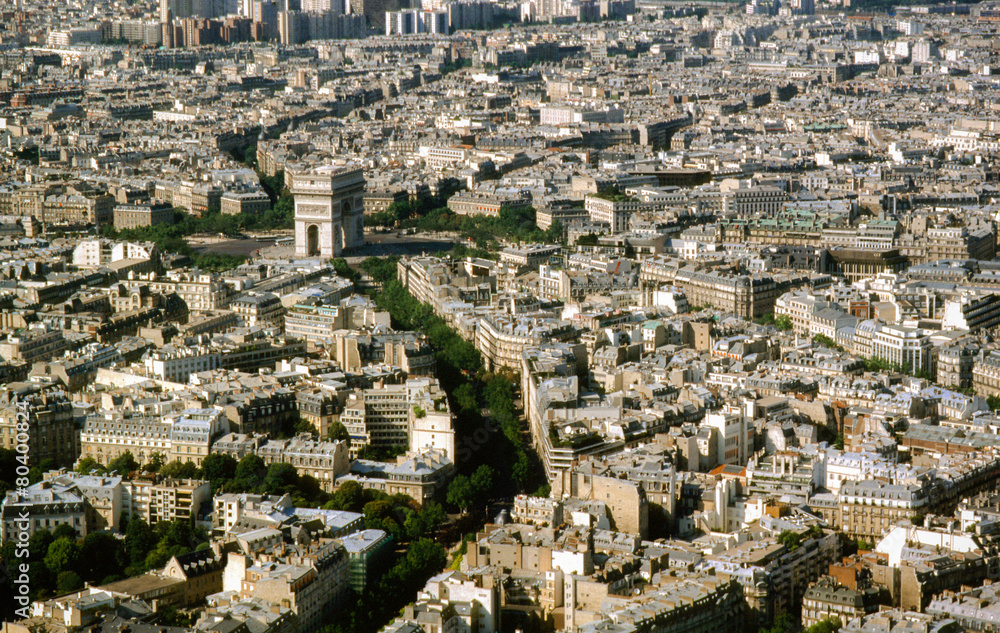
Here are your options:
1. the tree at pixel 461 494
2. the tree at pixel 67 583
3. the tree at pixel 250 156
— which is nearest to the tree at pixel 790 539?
the tree at pixel 461 494

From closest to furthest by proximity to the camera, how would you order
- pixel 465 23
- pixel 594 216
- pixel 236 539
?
1. pixel 236 539
2. pixel 594 216
3. pixel 465 23

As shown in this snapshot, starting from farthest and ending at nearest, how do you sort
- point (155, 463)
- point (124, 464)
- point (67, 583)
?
1. point (155, 463)
2. point (124, 464)
3. point (67, 583)

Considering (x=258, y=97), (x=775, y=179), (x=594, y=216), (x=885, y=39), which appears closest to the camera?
(x=594, y=216)

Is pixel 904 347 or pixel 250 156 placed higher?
pixel 250 156

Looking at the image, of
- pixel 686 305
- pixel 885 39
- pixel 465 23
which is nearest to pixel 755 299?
pixel 686 305

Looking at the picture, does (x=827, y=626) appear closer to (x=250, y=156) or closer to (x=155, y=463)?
(x=155, y=463)

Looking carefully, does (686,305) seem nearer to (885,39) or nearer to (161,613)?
(161,613)

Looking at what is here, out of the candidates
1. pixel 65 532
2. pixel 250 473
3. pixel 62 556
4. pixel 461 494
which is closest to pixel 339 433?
pixel 250 473

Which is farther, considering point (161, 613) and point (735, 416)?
point (735, 416)
